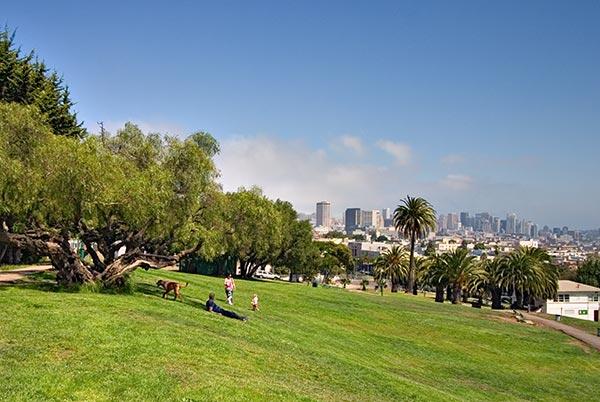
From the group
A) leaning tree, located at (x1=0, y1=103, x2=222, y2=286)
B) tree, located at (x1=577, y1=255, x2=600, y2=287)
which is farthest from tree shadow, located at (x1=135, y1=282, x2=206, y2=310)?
tree, located at (x1=577, y1=255, x2=600, y2=287)

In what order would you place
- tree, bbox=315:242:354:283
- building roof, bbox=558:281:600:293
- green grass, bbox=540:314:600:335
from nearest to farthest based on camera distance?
green grass, bbox=540:314:600:335 → building roof, bbox=558:281:600:293 → tree, bbox=315:242:354:283

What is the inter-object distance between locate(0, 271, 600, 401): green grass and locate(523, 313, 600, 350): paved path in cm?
442

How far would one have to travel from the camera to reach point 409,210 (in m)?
88.4

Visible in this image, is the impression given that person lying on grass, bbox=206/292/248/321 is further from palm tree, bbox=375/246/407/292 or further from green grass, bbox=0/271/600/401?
palm tree, bbox=375/246/407/292

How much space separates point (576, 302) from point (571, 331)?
33.9 metres

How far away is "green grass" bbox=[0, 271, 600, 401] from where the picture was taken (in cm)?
1581

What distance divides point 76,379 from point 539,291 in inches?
2839

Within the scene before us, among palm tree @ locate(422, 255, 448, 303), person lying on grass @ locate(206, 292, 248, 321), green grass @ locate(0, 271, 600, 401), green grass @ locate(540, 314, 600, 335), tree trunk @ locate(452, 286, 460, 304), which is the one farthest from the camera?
palm tree @ locate(422, 255, 448, 303)

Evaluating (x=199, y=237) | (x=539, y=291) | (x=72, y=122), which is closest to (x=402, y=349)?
(x=199, y=237)

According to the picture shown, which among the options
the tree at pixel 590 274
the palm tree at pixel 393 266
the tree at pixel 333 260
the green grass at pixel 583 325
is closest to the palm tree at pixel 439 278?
the green grass at pixel 583 325

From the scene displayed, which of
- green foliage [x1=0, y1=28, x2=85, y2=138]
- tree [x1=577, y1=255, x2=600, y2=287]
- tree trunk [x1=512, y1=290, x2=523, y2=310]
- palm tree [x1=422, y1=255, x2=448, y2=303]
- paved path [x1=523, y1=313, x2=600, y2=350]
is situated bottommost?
paved path [x1=523, y1=313, x2=600, y2=350]

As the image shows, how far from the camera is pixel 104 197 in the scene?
26.8 meters

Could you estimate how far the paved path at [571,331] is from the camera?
5030cm

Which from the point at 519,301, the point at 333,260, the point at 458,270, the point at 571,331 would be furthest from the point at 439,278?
the point at 333,260
